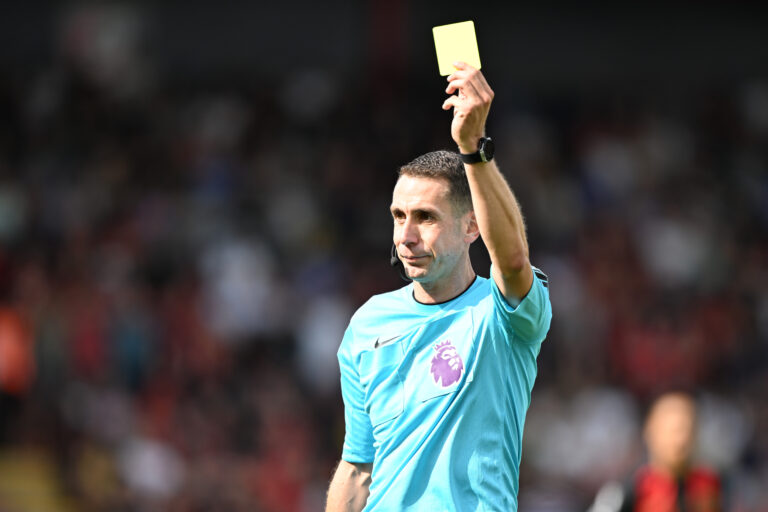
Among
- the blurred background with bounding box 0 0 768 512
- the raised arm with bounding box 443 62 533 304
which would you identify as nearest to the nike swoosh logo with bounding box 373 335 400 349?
the raised arm with bounding box 443 62 533 304

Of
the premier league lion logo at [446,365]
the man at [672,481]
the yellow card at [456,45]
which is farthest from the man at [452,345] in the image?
the man at [672,481]

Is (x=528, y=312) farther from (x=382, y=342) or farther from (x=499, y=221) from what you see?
(x=382, y=342)

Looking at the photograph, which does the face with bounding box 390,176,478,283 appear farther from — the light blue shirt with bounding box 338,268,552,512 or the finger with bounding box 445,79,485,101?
the finger with bounding box 445,79,485,101

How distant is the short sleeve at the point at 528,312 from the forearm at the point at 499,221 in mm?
77

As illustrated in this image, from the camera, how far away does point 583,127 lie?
50.6 ft

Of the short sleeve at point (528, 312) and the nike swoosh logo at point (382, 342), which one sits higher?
the short sleeve at point (528, 312)

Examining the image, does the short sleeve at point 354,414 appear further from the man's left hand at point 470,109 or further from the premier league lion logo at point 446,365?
the man's left hand at point 470,109

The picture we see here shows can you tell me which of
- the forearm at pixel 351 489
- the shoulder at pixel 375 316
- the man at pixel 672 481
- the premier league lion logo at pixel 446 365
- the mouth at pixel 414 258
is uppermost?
the mouth at pixel 414 258

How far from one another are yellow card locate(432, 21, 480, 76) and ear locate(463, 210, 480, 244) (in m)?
0.53

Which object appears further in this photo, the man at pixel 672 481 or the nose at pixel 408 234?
the man at pixel 672 481

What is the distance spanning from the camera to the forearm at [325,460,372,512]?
4.40m

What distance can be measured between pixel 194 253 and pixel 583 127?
5.49 meters

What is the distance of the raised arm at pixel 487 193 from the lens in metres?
3.69

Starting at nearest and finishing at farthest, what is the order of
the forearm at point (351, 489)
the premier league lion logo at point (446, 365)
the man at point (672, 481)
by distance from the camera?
the premier league lion logo at point (446, 365)
the forearm at point (351, 489)
the man at point (672, 481)
